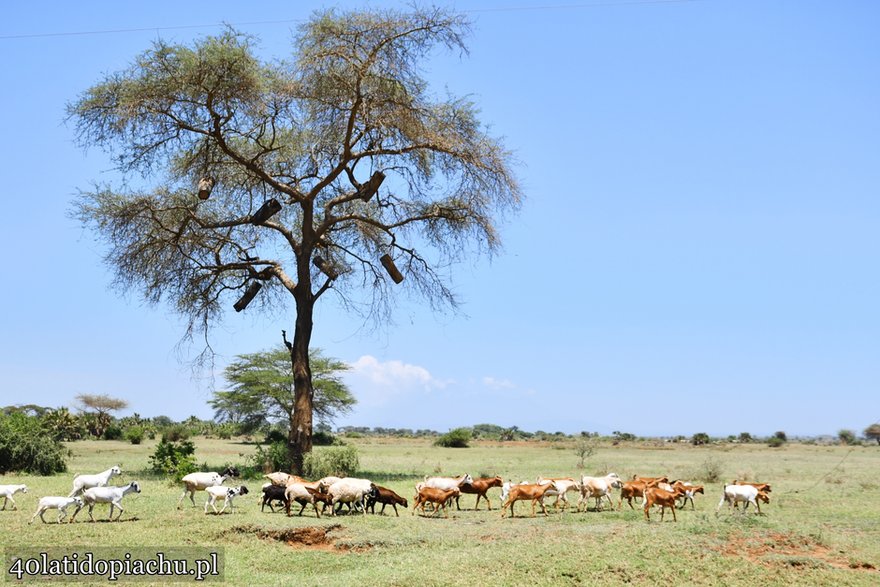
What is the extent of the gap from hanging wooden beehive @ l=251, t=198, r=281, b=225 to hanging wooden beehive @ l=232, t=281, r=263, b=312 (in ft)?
9.12

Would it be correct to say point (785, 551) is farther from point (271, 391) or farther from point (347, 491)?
point (271, 391)

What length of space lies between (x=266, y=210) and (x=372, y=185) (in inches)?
136

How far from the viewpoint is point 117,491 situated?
Result: 527 inches

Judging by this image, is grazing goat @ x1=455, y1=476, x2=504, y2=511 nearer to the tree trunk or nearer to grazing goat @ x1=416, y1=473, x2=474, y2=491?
grazing goat @ x1=416, y1=473, x2=474, y2=491

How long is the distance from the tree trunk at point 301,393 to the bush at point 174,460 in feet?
9.57

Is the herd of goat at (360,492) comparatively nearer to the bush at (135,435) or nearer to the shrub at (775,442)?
the bush at (135,435)

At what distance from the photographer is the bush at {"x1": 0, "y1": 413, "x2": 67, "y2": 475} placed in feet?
78.0

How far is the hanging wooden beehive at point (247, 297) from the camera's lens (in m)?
25.7

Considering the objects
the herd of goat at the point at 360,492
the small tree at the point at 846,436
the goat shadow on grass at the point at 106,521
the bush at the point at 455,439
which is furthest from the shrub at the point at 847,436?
the goat shadow on grass at the point at 106,521

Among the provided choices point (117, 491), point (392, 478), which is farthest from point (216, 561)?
point (392, 478)

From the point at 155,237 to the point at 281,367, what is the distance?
2885 centimetres

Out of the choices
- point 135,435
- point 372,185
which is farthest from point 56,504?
point 135,435

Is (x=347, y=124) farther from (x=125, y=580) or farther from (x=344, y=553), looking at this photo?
(x=125, y=580)

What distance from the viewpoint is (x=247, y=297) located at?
84.7 ft
